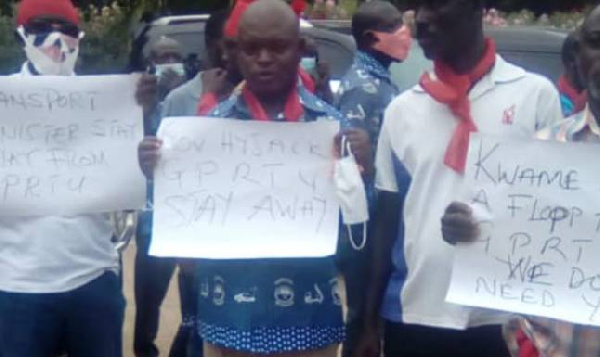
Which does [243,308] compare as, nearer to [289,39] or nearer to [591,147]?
[289,39]

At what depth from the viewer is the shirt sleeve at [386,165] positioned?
4297mm

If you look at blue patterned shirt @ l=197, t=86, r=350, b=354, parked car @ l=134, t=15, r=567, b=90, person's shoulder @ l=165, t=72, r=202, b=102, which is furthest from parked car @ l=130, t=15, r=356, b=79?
blue patterned shirt @ l=197, t=86, r=350, b=354

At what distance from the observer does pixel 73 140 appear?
16.3ft

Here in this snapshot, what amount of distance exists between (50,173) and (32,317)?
0.48m

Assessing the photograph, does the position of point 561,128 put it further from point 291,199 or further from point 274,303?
point 274,303

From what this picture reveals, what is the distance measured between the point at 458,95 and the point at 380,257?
545mm

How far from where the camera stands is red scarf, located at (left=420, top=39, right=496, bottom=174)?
13.4 ft

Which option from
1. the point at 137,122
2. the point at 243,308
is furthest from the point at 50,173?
the point at 243,308

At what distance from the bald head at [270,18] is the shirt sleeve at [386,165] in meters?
0.39

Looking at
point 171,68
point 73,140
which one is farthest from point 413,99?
point 171,68

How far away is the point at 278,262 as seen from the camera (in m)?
4.41

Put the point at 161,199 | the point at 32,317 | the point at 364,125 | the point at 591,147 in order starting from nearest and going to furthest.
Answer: the point at 591,147 < the point at 161,199 < the point at 32,317 < the point at 364,125

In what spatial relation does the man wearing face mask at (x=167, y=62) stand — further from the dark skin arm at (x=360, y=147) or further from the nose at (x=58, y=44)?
the dark skin arm at (x=360, y=147)

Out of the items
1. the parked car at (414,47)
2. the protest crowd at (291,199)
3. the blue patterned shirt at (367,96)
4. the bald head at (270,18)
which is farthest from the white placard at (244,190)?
the parked car at (414,47)
